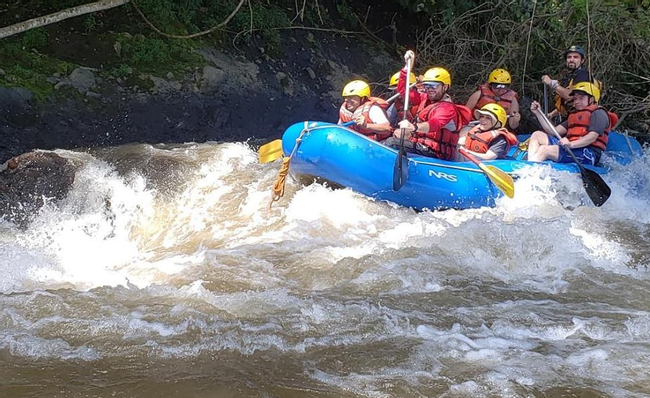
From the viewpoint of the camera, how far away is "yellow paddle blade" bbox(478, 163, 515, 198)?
18.1 feet

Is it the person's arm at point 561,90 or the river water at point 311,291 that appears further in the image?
the person's arm at point 561,90

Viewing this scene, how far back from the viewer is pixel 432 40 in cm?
910

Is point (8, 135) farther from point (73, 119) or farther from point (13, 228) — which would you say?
point (13, 228)

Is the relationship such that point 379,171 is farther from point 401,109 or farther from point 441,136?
point 401,109

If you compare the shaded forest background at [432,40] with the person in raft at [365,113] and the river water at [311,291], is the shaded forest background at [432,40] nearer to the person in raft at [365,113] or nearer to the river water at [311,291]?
the person in raft at [365,113]

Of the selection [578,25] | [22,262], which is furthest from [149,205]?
[578,25]

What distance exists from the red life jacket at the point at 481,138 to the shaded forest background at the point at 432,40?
183 cm

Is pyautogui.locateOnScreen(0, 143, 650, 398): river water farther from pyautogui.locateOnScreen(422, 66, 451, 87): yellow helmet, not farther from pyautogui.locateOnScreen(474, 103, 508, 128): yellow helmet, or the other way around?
pyautogui.locateOnScreen(422, 66, 451, 87): yellow helmet

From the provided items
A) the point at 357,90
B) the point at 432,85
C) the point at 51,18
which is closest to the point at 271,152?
the point at 357,90

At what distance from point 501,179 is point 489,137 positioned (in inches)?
30.7

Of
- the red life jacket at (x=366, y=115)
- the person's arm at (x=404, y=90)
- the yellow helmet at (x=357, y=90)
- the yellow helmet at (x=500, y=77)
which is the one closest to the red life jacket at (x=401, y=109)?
the person's arm at (x=404, y=90)

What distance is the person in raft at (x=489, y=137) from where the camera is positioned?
621 cm

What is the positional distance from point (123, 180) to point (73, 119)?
4.71ft

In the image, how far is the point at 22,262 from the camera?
4309 mm
